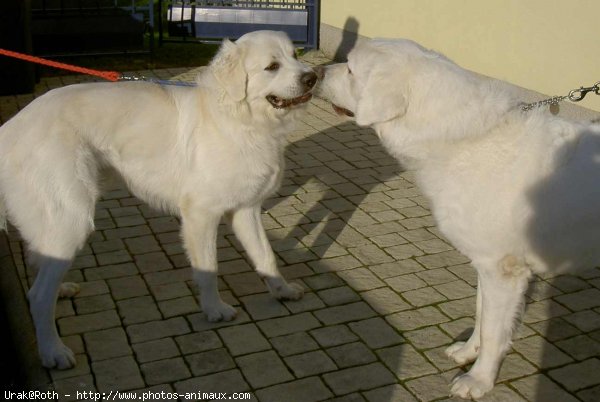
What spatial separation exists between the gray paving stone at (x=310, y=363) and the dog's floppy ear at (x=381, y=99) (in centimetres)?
141

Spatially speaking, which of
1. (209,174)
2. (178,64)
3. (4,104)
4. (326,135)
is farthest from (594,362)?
(178,64)

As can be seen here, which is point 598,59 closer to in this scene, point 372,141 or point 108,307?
point 372,141

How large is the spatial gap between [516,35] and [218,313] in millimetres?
5549

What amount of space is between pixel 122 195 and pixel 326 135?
2727mm

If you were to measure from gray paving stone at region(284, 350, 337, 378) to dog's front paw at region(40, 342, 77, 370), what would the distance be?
122 cm

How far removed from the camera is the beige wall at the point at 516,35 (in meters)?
7.33

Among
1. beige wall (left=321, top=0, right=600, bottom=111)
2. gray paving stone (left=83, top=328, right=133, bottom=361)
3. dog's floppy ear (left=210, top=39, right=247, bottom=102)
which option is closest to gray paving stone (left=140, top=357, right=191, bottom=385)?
gray paving stone (left=83, top=328, right=133, bottom=361)

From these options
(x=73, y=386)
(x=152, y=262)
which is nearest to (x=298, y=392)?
(x=73, y=386)

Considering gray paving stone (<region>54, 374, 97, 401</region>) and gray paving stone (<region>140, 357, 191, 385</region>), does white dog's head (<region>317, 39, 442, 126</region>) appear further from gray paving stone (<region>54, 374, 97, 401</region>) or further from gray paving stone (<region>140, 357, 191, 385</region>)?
gray paving stone (<region>54, 374, 97, 401</region>)

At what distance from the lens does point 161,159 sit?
4340 millimetres

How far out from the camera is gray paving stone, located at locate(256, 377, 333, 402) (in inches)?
147

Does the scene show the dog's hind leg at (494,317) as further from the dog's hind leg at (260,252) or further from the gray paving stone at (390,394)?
the dog's hind leg at (260,252)

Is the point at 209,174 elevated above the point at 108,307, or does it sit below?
above

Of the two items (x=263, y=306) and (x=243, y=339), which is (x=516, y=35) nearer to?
(x=263, y=306)
